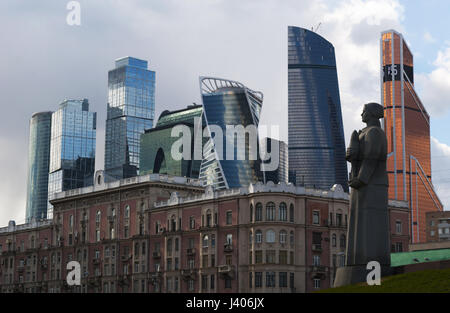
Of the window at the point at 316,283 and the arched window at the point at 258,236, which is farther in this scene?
the window at the point at 316,283

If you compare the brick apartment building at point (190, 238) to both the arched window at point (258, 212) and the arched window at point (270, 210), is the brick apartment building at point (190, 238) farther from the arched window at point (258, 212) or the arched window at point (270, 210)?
the arched window at point (258, 212)

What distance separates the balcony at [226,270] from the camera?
111 meters

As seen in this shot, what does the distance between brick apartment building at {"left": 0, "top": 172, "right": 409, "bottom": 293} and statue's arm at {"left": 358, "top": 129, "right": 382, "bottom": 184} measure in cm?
5196

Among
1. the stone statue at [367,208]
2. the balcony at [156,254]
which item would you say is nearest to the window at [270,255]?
the balcony at [156,254]

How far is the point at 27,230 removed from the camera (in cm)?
15050

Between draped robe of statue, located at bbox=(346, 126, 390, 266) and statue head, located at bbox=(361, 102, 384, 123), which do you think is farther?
statue head, located at bbox=(361, 102, 384, 123)

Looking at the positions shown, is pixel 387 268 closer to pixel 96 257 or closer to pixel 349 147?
pixel 349 147

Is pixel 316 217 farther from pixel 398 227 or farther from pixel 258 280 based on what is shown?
pixel 398 227

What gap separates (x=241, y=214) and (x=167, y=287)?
16.4m

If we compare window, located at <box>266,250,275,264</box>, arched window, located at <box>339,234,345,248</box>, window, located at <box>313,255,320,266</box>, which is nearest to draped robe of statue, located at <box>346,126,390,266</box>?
window, located at <box>266,250,275,264</box>

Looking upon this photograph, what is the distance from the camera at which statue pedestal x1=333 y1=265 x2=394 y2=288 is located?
56219 mm

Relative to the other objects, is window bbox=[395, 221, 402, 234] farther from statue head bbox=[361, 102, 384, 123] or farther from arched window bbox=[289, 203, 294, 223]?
statue head bbox=[361, 102, 384, 123]
